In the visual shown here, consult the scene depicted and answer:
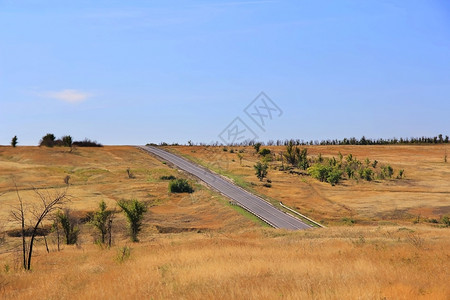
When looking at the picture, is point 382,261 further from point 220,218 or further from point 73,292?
point 220,218

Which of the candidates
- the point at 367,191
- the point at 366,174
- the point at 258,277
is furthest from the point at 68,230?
the point at 366,174

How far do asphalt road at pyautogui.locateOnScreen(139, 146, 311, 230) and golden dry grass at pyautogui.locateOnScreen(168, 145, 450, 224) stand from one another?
11.5 ft

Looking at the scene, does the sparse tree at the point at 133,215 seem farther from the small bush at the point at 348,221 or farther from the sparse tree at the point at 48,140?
the sparse tree at the point at 48,140

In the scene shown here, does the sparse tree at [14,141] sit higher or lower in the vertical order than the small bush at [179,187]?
higher

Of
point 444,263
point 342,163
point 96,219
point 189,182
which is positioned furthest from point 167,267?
point 342,163

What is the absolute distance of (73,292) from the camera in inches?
461

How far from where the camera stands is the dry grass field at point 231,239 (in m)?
11.0

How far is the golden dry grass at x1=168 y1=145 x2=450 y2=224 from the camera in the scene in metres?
51.8

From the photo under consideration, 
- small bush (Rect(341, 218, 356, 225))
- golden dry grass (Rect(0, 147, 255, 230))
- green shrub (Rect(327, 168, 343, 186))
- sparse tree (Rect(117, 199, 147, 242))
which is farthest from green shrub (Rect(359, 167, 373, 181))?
sparse tree (Rect(117, 199, 147, 242))

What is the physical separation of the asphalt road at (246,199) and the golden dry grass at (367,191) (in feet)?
11.5

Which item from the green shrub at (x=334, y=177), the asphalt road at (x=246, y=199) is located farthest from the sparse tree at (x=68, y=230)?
the green shrub at (x=334, y=177)

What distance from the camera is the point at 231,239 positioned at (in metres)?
28.0

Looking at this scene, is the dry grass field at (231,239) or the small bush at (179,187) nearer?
the dry grass field at (231,239)

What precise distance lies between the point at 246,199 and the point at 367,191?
65.0 feet
